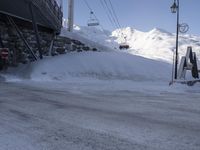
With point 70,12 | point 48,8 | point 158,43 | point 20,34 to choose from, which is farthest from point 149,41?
point 48,8

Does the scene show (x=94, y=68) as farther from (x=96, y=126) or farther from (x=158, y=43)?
(x=158, y=43)

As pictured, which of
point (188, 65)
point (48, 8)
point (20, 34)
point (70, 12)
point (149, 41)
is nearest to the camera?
point (188, 65)

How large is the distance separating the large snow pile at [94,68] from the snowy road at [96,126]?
10765mm

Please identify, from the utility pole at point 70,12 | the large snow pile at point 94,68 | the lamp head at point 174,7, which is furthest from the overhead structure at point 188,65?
the utility pole at point 70,12

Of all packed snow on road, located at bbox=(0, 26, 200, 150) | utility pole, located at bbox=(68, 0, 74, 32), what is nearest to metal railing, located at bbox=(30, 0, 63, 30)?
utility pole, located at bbox=(68, 0, 74, 32)

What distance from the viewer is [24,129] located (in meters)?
7.27

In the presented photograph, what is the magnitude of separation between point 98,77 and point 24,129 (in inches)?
626

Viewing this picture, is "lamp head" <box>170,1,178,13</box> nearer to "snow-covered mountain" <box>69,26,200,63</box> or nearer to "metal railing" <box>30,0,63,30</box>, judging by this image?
"metal railing" <box>30,0,63,30</box>

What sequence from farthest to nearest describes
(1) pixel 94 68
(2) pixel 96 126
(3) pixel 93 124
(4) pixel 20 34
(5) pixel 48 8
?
1. (4) pixel 20 34
2. (5) pixel 48 8
3. (1) pixel 94 68
4. (3) pixel 93 124
5. (2) pixel 96 126

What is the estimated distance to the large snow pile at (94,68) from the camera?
73.3 ft

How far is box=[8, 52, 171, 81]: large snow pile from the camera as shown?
2233 cm

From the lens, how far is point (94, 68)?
24234mm

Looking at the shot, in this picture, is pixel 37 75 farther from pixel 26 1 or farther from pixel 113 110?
pixel 113 110

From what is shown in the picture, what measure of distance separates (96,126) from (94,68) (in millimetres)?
16632
